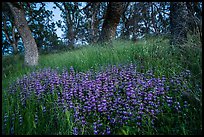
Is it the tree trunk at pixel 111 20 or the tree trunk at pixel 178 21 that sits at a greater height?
the tree trunk at pixel 111 20

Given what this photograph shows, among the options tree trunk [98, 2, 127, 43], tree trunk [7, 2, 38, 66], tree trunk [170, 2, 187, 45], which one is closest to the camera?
tree trunk [170, 2, 187, 45]

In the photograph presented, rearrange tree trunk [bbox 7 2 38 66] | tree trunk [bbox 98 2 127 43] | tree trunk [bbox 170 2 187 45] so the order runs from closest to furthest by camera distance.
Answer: tree trunk [bbox 170 2 187 45] → tree trunk [bbox 7 2 38 66] → tree trunk [bbox 98 2 127 43]

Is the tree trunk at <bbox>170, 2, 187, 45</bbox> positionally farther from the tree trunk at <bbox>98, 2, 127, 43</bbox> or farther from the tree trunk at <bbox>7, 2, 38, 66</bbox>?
the tree trunk at <bbox>7, 2, 38, 66</bbox>

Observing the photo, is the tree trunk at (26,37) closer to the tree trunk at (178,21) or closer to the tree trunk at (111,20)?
the tree trunk at (111,20)

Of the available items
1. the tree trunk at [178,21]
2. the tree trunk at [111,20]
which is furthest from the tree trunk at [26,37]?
the tree trunk at [178,21]

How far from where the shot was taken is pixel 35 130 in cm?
208

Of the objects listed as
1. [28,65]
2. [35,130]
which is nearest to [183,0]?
[35,130]

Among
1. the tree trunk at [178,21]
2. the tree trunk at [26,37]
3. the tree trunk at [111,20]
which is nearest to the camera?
the tree trunk at [178,21]

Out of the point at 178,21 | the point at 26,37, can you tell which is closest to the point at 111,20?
the point at 26,37

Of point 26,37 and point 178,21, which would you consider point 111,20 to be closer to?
point 26,37

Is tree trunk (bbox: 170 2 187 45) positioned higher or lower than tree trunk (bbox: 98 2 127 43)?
lower

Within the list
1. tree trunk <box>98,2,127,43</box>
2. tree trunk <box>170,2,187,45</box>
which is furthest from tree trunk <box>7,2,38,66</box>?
tree trunk <box>170,2,187,45</box>

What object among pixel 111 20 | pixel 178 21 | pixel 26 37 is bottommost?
pixel 178 21

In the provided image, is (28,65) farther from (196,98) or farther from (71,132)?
(196,98)
